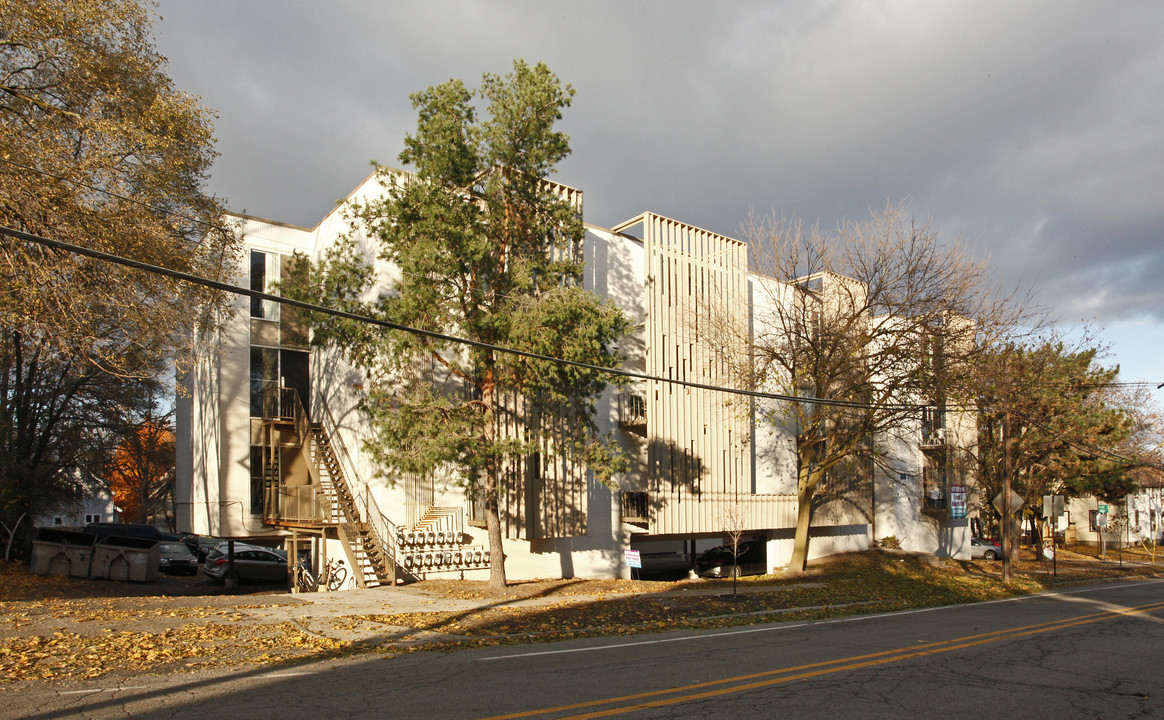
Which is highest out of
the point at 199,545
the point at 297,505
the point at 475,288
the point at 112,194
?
the point at 112,194

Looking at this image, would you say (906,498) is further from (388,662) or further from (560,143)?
(388,662)

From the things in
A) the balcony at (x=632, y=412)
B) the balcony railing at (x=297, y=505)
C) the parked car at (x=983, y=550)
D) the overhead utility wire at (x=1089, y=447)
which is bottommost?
the parked car at (x=983, y=550)

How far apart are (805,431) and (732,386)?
2605mm

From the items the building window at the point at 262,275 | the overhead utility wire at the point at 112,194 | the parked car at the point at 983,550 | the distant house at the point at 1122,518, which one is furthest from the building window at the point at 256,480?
the distant house at the point at 1122,518

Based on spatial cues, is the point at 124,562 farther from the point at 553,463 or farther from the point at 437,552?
the point at 553,463

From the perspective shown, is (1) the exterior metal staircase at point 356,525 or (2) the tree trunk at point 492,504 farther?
(1) the exterior metal staircase at point 356,525

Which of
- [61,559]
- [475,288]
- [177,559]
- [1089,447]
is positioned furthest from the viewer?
[177,559]

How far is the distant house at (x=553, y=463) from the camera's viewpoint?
71.3 ft

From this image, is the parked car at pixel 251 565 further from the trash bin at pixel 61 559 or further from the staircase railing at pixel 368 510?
the staircase railing at pixel 368 510

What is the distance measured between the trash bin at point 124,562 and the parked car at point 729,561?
18.6 m

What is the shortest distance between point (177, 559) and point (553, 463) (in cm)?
2009

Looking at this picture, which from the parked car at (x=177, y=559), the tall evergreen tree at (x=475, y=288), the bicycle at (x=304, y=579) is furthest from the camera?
the parked car at (x=177, y=559)

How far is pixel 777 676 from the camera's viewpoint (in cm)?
894

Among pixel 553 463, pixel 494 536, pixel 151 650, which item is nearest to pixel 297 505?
pixel 553 463
